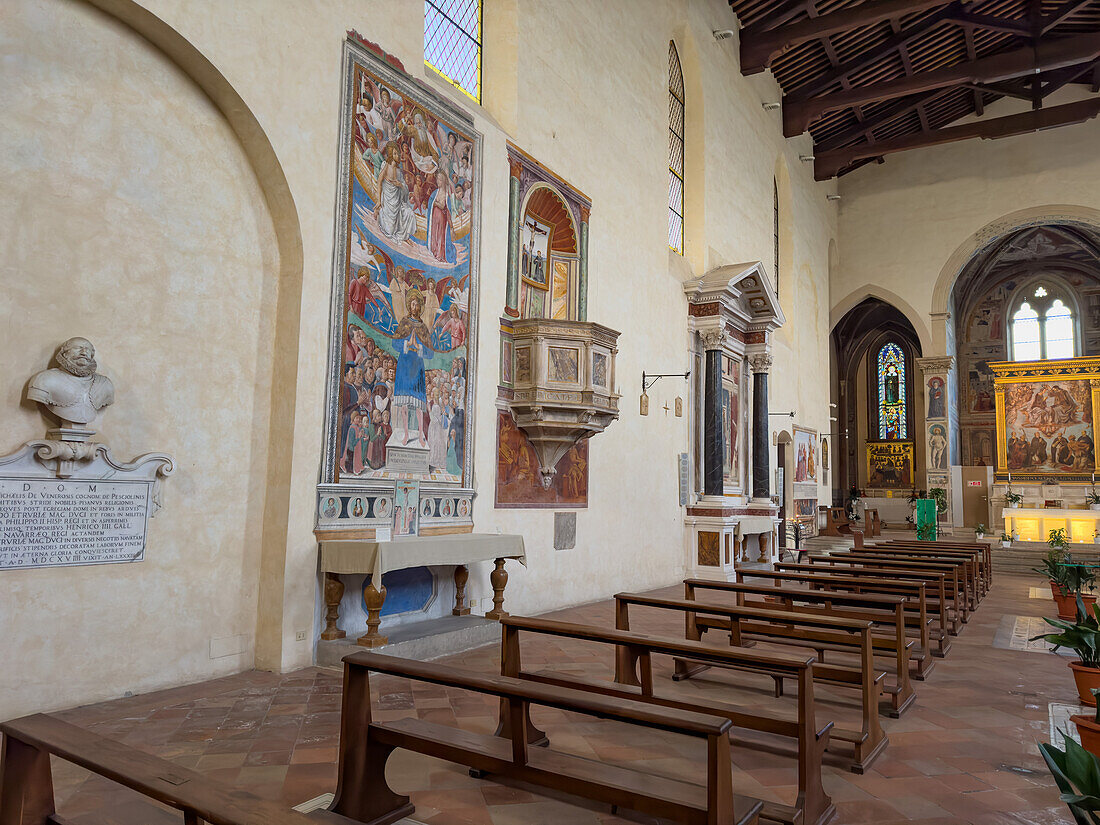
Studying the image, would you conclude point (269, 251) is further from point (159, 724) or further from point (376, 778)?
point (376, 778)

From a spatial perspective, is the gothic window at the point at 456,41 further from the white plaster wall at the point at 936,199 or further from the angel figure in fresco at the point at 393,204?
the white plaster wall at the point at 936,199

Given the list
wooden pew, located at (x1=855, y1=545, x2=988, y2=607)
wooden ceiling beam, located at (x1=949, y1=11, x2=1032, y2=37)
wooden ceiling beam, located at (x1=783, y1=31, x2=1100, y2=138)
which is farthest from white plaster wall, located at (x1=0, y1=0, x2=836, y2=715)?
wooden ceiling beam, located at (x1=949, y1=11, x2=1032, y2=37)

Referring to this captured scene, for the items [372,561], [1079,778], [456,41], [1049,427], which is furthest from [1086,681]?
[1049,427]

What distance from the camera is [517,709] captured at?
2.75 m

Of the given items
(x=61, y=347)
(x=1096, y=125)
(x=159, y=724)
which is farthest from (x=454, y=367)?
(x=1096, y=125)

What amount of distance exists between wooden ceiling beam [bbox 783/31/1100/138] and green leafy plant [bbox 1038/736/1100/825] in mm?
16524

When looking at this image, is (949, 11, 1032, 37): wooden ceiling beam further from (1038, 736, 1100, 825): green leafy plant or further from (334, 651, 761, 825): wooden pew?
(334, 651, 761, 825): wooden pew

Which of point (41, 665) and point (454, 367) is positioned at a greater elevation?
point (454, 367)

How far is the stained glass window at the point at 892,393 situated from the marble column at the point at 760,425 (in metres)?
15.2

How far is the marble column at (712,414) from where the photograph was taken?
11516 mm

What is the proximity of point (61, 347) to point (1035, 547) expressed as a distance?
674 inches

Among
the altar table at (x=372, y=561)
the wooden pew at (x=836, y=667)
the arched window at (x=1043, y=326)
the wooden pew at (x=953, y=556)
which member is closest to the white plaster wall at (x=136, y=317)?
the altar table at (x=372, y=561)

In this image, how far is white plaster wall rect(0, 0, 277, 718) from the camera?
405 centimetres

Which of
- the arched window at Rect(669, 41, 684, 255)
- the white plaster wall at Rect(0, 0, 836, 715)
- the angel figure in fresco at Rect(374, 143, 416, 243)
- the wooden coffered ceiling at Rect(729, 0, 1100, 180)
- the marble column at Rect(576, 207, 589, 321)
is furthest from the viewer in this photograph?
the wooden coffered ceiling at Rect(729, 0, 1100, 180)
